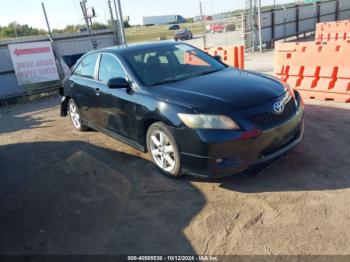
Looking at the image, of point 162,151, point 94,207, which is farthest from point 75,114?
point 94,207

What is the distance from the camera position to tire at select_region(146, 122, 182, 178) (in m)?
4.12

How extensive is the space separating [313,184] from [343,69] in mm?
3904

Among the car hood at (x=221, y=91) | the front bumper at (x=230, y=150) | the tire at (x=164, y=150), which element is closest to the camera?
the front bumper at (x=230, y=150)

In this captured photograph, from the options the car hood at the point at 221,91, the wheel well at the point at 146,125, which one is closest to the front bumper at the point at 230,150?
the car hood at the point at 221,91

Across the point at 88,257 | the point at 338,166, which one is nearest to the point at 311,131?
the point at 338,166

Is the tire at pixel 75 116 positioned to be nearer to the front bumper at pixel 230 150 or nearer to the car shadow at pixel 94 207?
the car shadow at pixel 94 207

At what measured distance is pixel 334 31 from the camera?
17.4 metres

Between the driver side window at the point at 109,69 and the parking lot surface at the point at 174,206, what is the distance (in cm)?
128

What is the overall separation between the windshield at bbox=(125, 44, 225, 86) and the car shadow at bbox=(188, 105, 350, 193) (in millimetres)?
1610

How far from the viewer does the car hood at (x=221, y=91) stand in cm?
382

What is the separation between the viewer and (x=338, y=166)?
13.9 feet

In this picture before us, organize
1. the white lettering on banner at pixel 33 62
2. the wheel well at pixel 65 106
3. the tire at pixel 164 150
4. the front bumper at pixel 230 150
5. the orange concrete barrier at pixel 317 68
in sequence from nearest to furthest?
1. the front bumper at pixel 230 150
2. the tire at pixel 164 150
3. the orange concrete barrier at pixel 317 68
4. the wheel well at pixel 65 106
5. the white lettering on banner at pixel 33 62

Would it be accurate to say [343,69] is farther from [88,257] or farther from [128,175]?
[88,257]

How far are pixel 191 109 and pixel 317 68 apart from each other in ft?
15.2
